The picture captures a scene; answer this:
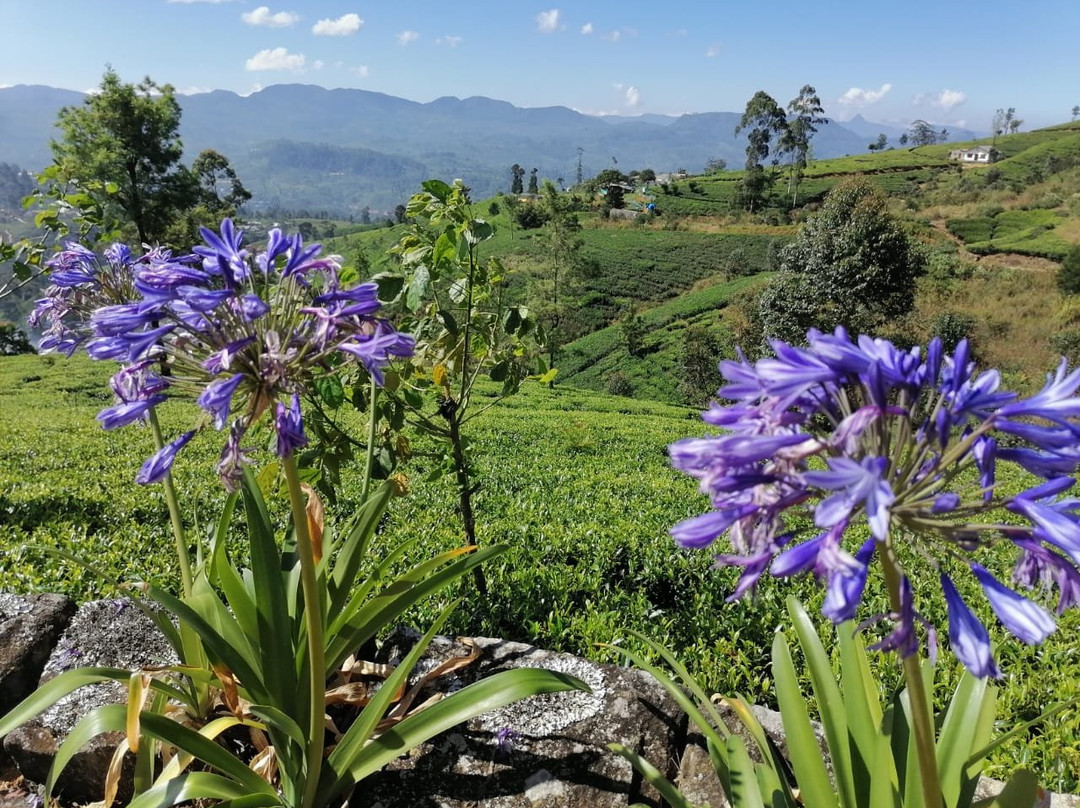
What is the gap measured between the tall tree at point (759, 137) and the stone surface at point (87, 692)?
274ft

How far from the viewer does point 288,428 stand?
1633 millimetres

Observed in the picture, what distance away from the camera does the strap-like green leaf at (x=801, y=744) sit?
1.84m

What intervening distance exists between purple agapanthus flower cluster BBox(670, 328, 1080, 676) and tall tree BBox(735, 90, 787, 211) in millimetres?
84023

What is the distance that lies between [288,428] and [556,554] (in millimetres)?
3347

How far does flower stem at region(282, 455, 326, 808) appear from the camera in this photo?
5.77ft

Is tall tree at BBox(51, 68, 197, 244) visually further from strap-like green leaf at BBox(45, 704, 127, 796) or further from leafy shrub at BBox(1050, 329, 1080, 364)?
leafy shrub at BBox(1050, 329, 1080, 364)

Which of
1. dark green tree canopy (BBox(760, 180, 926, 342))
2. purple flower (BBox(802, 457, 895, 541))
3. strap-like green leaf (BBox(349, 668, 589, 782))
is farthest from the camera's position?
dark green tree canopy (BBox(760, 180, 926, 342))

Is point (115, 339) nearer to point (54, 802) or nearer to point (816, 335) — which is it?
point (816, 335)

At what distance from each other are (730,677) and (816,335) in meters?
2.33

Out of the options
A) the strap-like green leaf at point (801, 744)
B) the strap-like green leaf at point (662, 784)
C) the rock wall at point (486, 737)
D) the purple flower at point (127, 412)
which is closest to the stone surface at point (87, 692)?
the rock wall at point (486, 737)

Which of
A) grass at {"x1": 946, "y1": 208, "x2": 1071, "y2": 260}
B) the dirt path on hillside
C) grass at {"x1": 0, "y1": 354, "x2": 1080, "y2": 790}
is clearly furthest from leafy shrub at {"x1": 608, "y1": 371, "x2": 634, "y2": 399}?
grass at {"x1": 946, "y1": 208, "x2": 1071, "y2": 260}

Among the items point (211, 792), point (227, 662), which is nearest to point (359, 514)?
point (227, 662)

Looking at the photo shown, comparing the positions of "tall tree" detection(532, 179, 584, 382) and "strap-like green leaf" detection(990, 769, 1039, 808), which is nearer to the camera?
"strap-like green leaf" detection(990, 769, 1039, 808)

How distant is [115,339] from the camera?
1614 mm
